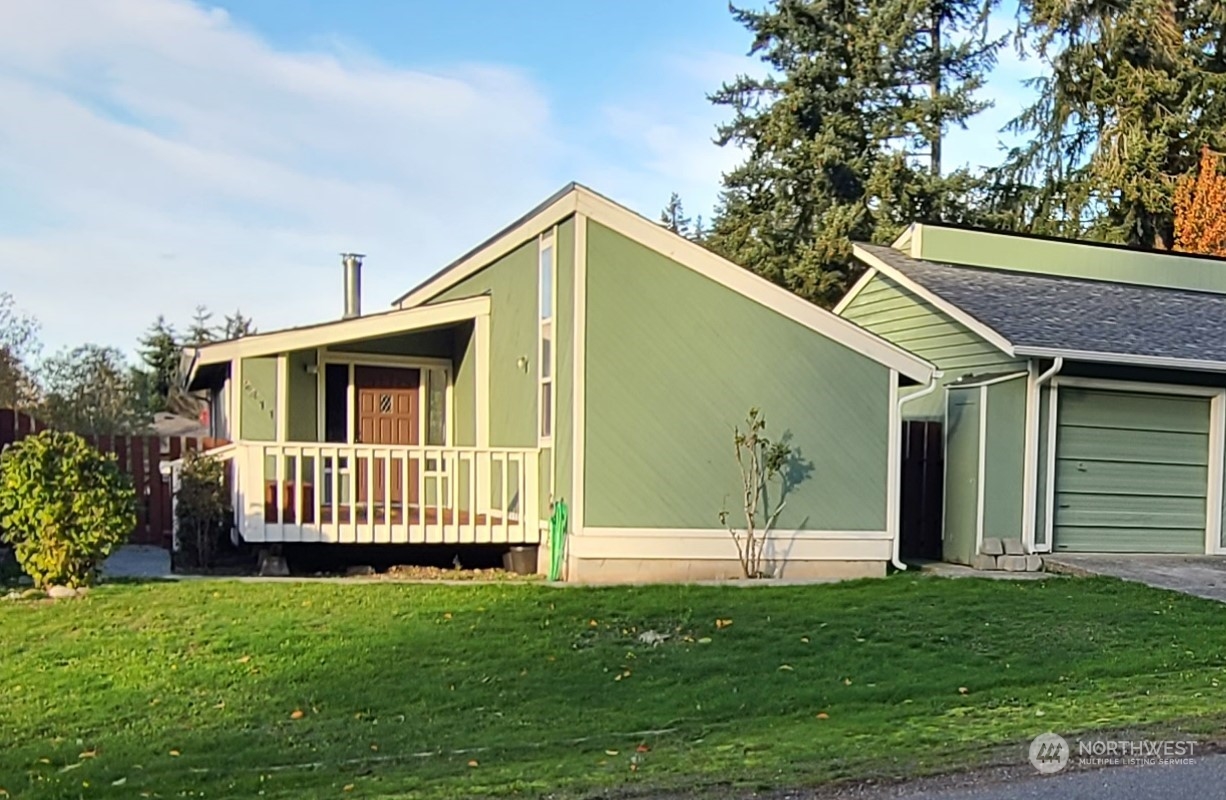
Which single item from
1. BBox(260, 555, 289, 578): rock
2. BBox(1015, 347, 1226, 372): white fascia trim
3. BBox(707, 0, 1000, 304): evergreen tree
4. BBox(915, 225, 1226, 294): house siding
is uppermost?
BBox(707, 0, 1000, 304): evergreen tree

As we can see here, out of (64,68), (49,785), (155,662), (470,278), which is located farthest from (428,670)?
(64,68)

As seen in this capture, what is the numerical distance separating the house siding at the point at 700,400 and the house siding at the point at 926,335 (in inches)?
80.8

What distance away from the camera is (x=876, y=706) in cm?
599

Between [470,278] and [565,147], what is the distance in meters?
7.72

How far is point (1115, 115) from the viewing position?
26578mm

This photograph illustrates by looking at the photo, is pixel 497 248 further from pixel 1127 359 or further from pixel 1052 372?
pixel 1127 359

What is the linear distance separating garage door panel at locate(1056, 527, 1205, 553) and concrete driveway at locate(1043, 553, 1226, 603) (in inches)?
5.4

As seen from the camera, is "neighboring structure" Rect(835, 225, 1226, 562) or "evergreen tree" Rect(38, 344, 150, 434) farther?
"evergreen tree" Rect(38, 344, 150, 434)

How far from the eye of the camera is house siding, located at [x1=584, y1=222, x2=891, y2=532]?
987 centimetres

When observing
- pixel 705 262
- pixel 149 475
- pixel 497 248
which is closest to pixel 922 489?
pixel 705 262

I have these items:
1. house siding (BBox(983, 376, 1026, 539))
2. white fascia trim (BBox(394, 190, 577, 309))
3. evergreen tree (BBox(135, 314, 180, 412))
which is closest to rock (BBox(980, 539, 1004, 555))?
house siding (BBox(983, 376, 1026, 539))

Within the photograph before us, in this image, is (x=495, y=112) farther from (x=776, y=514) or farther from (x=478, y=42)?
(x=776, y=514)

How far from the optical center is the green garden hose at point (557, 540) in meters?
9.88

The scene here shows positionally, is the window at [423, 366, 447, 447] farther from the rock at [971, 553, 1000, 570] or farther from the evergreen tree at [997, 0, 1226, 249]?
the evergreen tree at [997, 0, 1226, 249]
